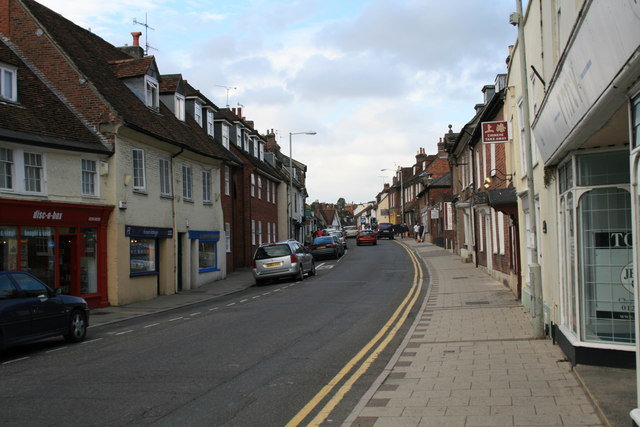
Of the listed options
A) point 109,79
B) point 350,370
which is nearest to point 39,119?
point 109,79

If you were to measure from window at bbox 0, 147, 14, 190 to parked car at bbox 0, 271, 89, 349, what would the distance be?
5378 millimetres

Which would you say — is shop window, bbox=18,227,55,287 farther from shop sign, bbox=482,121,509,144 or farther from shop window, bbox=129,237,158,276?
shop sign, bbox=482,121,509,144

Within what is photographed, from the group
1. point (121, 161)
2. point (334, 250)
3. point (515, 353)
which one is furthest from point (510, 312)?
point (334, 250)

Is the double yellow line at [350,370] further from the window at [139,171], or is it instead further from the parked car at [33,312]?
the window at [139,171]

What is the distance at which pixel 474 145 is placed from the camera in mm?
26516

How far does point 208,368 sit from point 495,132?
32.9ft

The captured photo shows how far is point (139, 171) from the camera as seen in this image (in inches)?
840

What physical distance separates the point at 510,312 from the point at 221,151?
67.4 ft

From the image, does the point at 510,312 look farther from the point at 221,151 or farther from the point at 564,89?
the point at 221,151

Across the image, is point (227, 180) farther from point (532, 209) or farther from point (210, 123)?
point (532, 209)

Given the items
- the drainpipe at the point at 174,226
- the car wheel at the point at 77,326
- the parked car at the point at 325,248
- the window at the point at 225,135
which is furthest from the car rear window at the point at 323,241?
the car wheel at the point at 77,326

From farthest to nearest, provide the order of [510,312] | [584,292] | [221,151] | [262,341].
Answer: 1. [221,151]
2. [510,312]
3. [262,341]
4. [584,292]

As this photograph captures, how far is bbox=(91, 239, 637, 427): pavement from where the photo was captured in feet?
20.2

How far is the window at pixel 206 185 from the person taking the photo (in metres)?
27.8
